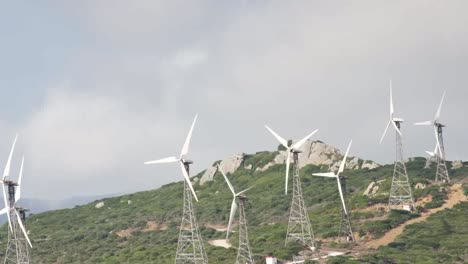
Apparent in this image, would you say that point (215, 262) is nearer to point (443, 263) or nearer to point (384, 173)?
point (443, 263)

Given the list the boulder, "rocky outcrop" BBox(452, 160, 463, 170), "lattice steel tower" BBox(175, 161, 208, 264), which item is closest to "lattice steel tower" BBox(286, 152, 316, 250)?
"lattice steel tower" BBox(175, 161, 208, 264)

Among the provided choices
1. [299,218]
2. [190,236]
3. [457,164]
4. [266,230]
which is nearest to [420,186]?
[266,230]

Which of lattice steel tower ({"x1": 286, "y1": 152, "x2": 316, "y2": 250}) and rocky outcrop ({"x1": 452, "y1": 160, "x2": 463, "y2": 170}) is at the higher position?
rocky outcrop ({"x1": 452, "y1": 160, "x2": 463, "y2": 170})

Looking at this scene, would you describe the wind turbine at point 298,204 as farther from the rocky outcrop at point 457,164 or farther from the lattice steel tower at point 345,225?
the rocky outcrop at point 457,164

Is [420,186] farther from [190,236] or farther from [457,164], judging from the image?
[190,236]

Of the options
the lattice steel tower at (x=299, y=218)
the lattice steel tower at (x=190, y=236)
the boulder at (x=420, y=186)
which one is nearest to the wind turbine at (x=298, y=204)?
the lattice steel tower at (x=299, y=218)

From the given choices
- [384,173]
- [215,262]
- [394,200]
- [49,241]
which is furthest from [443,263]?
[49,241]

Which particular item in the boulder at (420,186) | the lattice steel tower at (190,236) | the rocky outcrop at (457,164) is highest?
the rocky outcrop at (457,164)

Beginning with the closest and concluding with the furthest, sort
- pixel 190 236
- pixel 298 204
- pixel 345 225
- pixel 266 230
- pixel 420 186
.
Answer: pixel 190 236 → pixel 298 204 → pixel 345 225 → pixel 266 230 → pixel 420 186

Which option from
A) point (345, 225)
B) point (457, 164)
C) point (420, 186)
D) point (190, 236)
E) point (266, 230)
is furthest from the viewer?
point (457, 164)

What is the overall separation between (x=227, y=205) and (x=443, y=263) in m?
99.1

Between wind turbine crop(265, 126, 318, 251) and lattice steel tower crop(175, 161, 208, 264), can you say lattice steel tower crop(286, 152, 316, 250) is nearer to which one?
wind turbine crop(265, 126, 318, 251)

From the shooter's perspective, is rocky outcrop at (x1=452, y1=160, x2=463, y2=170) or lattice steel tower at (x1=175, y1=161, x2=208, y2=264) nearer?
lattice steel tower at (x1=175, y1=161, x2=208, y2=264)

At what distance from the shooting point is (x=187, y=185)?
9106 centimetres
